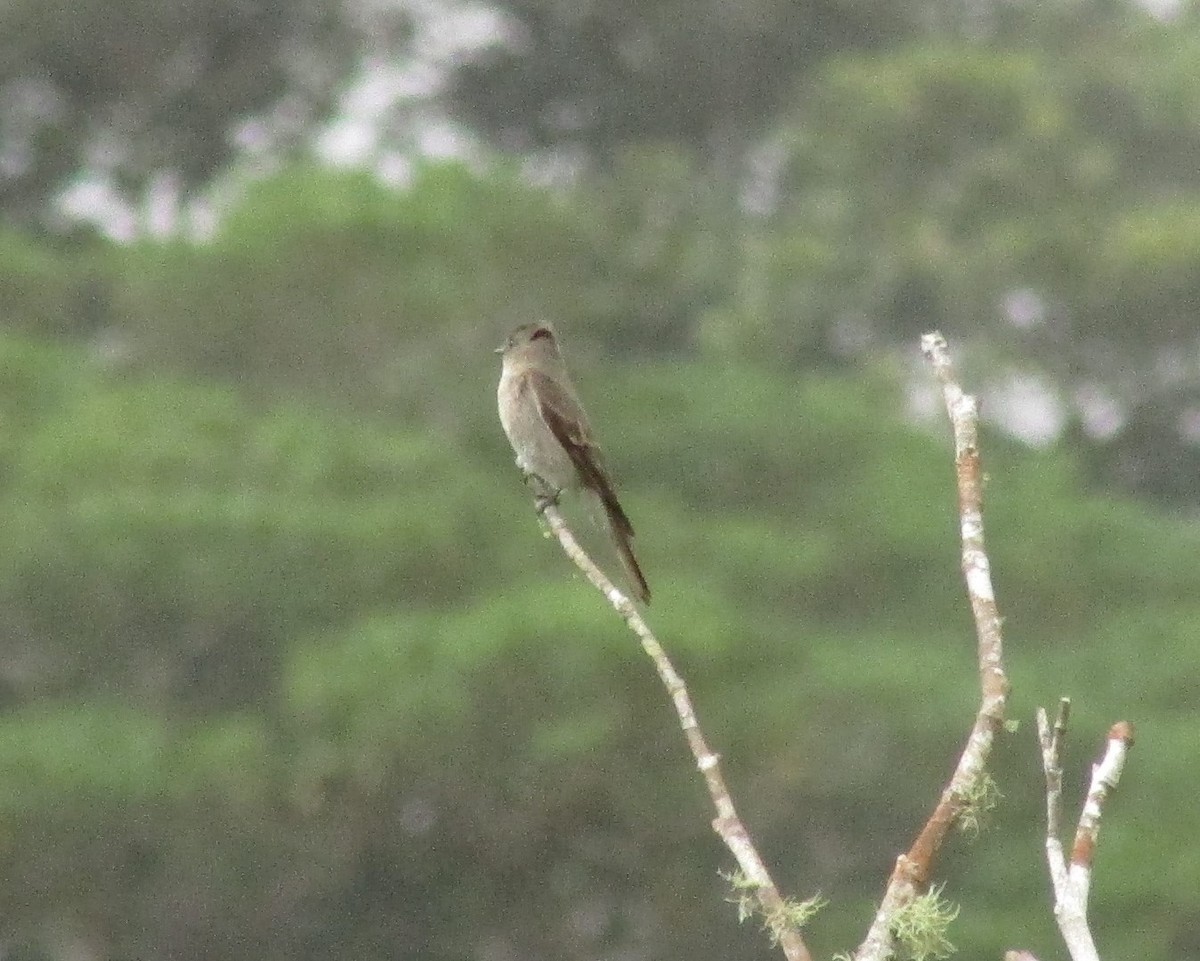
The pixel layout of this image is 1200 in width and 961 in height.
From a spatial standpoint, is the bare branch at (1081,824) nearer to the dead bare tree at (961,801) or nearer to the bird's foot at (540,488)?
the dead bare tree at (961,801)

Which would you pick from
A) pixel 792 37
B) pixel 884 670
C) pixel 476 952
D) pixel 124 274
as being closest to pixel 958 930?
pixel 884 670

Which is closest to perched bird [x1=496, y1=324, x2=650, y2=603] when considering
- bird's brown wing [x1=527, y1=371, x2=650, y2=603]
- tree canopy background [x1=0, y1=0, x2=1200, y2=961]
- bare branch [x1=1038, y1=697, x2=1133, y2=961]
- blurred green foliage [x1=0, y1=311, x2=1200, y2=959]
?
Result: bird's brown wing [x1=527, y1=371, x2=650, y2=603]

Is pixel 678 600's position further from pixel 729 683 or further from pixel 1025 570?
pixel 1025 570

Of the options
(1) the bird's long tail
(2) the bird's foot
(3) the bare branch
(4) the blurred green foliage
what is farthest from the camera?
(4) the blurred green foliage

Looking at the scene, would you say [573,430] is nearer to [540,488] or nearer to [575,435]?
[575,435]

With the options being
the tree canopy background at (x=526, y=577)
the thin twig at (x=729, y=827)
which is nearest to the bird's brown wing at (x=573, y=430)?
the thin twig at (x=729, y=827)

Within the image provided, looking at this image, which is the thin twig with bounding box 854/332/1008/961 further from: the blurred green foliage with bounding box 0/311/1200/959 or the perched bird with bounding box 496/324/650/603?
the blurred green foliage with bounding box 0/311/1200/959
